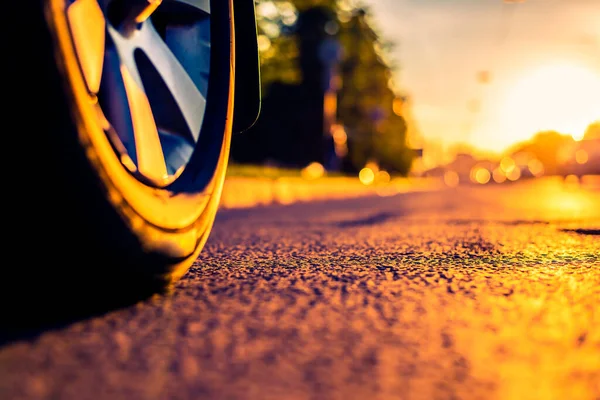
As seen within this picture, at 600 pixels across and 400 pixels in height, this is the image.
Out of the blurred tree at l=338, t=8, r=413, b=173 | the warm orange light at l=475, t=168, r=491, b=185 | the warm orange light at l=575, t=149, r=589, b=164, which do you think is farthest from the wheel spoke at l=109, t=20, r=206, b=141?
→ the warm orange light at l=475, t=168, r=491, b=185

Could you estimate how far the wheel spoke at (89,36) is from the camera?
2006mm

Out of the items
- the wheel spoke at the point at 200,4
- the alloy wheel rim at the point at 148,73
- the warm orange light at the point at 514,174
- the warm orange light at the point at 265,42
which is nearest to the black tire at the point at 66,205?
the alloy wheel rim at the point at 148,73

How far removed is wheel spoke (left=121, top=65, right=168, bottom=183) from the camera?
2.41 metres

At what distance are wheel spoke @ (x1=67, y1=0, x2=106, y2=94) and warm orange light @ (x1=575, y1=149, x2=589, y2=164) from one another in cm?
4519

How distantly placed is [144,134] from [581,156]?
45353 millimetres

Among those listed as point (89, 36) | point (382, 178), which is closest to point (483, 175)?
point (382, 178)

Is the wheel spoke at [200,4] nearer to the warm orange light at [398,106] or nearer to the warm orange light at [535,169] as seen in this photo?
the warm orange light at [398,106]

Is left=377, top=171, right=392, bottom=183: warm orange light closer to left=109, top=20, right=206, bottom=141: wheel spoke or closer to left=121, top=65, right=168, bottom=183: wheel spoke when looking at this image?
left=109, top=20, right=206, bottom=141: wheel spoke

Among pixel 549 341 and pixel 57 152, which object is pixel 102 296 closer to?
pixel 57 152

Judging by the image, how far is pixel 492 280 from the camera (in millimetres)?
2770

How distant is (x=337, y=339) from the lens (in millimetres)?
1825

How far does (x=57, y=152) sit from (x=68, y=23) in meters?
0.36

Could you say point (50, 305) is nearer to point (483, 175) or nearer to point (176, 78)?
point (176, 78)

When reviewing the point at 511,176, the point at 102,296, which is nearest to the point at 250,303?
the point at 102,296
